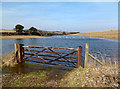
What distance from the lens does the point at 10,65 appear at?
8273 millimetres

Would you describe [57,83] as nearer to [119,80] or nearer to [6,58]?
[119,80]

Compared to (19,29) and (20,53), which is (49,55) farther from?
(19,29)

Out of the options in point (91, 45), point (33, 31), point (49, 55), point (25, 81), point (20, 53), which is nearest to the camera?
point (25, 81)

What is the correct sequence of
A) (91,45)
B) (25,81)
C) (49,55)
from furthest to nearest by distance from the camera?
1. (91,45)
2. (49,55)
3. (25,81)

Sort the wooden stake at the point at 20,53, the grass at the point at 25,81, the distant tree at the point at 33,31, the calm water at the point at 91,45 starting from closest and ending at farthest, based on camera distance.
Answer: the grass at the point at 25,81 → the wooden stake at the point at 20,53 → the calm water at the point at 91,45 → the distant tree at the point at 33,31


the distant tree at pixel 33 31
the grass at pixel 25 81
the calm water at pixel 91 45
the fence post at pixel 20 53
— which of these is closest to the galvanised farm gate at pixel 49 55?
the fence post at pixel 20 53

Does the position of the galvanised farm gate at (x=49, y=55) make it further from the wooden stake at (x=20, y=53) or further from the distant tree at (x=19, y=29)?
the distant tree at (x=19, y=29)

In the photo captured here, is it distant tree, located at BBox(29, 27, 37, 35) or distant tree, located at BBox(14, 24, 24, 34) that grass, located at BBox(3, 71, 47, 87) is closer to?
distant tree, located at BBox(14, 24, 24, 34)

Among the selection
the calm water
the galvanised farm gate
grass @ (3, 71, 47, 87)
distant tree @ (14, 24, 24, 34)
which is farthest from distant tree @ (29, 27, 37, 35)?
grass @ (3, 71, 47, 87)

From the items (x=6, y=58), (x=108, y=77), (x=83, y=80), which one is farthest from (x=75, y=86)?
(x=6, y=58)

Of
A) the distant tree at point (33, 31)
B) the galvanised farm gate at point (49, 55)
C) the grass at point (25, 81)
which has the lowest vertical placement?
the grass at point (25, 81)

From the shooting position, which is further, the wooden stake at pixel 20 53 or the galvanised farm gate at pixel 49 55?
the wooden stake at pixel 20 53

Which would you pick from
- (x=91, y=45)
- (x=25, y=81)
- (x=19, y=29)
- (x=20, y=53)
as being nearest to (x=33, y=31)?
(x=19, y=29)

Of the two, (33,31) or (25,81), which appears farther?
(33,31)
